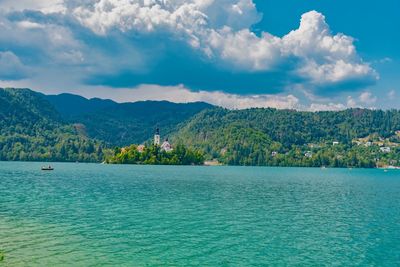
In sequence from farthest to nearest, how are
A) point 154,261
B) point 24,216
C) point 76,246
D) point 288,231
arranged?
point 24,216, point 288,231, point 76,246, point 154,261

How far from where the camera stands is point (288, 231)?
5859 cm

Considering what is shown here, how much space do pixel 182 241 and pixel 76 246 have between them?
Result: 12.0 m

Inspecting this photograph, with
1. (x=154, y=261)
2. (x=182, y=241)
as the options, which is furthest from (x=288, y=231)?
(x=154, y=261)

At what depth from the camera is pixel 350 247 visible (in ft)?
164

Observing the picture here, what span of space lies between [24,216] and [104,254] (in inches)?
1057

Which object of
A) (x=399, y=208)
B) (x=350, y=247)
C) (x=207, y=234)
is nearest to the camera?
(x=350, y=247)

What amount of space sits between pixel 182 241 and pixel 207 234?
17.4 ft

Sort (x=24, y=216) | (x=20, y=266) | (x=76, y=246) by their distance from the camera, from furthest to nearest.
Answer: (x=24, y=216) < (x=76, y=246) < (x=20, y=266)

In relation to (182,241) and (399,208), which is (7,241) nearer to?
(182,241)

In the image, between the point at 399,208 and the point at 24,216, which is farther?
the point at 399,208

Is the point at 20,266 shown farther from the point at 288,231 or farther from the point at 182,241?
the point at 288,231

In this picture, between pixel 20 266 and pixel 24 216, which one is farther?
pixel 24 216

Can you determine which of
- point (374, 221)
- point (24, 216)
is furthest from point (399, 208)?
point (24, 216)

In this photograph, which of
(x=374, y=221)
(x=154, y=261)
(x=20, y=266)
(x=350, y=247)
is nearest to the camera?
(x=20, y=266)
